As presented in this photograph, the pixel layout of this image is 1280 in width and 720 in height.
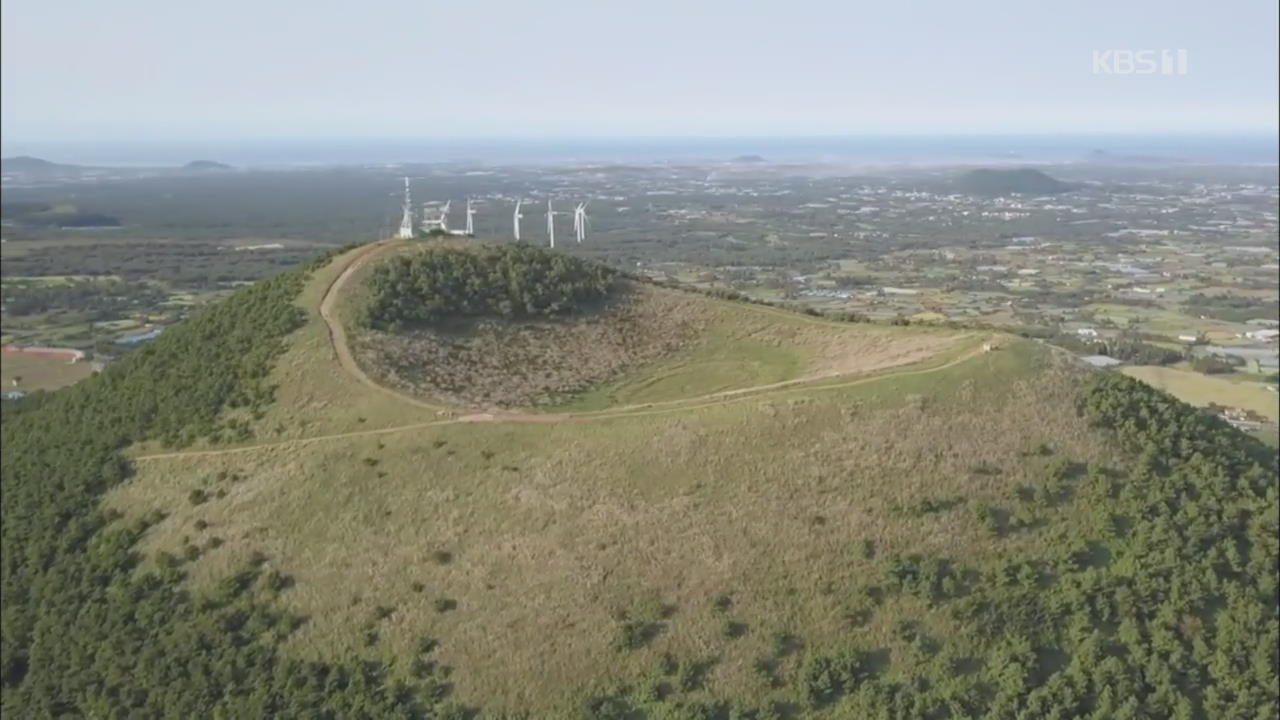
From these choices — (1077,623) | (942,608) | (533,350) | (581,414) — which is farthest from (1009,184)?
(942,608)

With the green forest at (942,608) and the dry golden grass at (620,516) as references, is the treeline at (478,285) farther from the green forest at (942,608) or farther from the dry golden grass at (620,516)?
the dry golden grass at (620,516)

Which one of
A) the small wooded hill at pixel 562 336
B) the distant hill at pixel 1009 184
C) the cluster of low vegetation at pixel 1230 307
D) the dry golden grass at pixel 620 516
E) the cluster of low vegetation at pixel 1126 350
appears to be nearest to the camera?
the dry golden grass at pixel 620 516

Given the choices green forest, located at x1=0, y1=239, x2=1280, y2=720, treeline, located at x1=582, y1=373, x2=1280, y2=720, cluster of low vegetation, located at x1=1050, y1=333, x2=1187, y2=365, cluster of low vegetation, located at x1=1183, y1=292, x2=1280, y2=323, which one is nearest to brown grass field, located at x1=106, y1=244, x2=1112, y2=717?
treeline, located at x1=582, y1=373, x2=1280, y2=720

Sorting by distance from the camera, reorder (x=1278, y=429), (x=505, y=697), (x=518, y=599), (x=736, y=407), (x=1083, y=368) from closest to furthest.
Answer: (x=505, y=697) → (x=518, y=599) → (x=736, y=407) → (x=1083, y=368) → (x=1278, y=429)

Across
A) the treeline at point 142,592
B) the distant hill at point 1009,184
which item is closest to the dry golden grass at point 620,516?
the treeline at point 142,592

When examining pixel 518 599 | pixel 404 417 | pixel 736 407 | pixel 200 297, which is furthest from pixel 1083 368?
pixel 200 297

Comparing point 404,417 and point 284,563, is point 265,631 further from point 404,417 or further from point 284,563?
point 404,417
